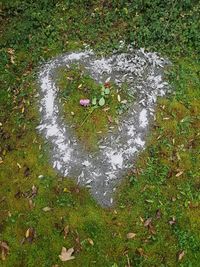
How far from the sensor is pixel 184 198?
9.03 m

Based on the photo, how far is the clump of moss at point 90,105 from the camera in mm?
9859

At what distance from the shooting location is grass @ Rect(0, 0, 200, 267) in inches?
331

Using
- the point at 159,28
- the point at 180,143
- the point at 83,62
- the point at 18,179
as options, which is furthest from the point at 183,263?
the point at 159,28

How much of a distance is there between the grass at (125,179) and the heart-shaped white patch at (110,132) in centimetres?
23

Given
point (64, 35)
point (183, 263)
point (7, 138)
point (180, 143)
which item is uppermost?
point (64, 35)

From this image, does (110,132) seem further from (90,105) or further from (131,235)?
(131,235)

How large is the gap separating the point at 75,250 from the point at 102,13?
7521mm

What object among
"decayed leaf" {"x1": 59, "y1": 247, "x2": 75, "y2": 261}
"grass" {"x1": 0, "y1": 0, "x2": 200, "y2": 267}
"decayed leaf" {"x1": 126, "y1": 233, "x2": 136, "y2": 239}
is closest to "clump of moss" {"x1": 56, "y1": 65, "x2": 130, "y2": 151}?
"grass" {"x1": 0, "y1": 0, "x2": 200, "y2": 267}

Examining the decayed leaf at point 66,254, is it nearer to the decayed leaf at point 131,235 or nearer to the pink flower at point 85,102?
the decayed leaf at point 131,235

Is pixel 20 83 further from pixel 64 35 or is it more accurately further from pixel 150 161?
pixel 150 161

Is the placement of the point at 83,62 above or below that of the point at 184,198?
above

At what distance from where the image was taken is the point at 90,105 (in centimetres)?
1023

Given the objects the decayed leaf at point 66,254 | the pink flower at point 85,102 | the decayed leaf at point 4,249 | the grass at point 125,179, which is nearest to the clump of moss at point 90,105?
the pink flower at point 85,102

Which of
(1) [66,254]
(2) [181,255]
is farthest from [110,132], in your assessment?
(2) [181,255]
